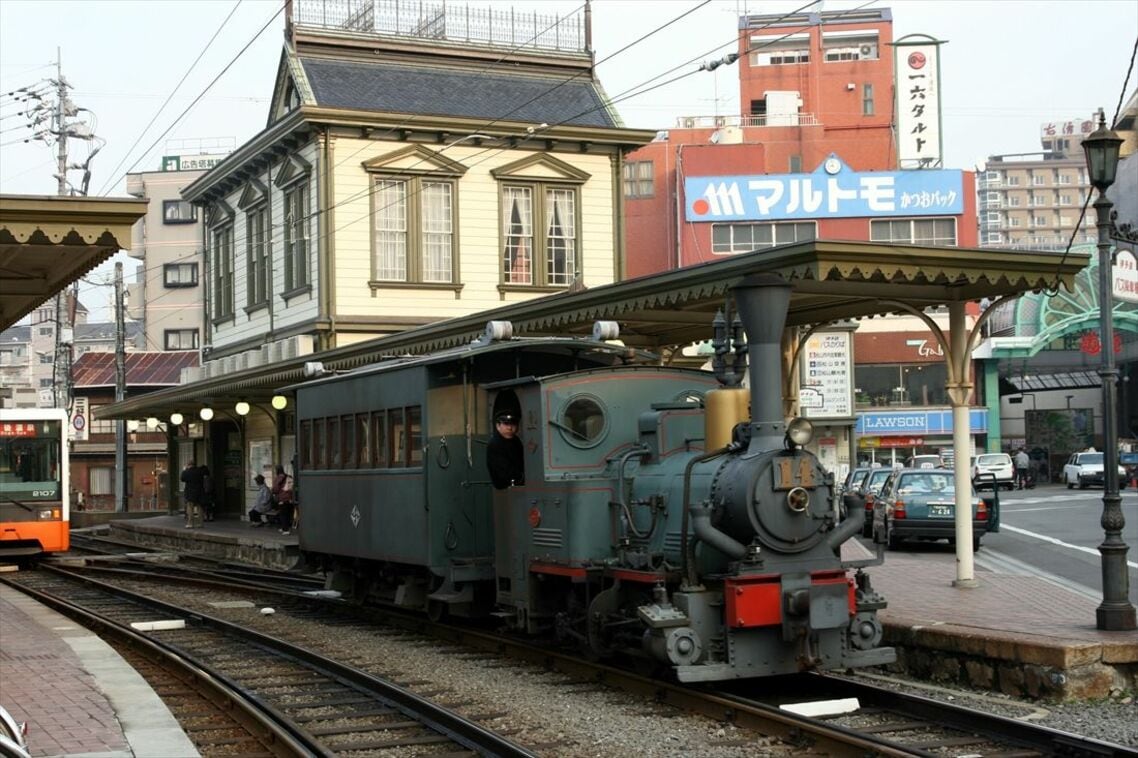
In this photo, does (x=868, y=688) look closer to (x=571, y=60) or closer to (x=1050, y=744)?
(x=1050, y=744)

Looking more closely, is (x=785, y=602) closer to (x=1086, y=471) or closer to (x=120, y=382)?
(x=120, y=382)

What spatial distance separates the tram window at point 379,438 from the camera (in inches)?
592

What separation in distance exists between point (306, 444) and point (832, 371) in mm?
37997

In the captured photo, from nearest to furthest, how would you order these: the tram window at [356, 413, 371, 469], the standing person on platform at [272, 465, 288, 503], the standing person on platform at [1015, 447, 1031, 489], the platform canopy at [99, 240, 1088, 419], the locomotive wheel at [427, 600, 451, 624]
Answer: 1. the platform canopy at [99, 240, 1088, 419]
2. the locomotive wheel at [427, 600, 451, 624]
3. the tram window at [356, 413, 371, 469]
4. the standing person on platform at [272, 465, 288, 503]
5. the standing person on platform at [1015, 447, 1031, 489]

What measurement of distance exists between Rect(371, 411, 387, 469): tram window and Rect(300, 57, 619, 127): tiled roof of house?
1597 cm

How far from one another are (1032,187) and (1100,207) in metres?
166

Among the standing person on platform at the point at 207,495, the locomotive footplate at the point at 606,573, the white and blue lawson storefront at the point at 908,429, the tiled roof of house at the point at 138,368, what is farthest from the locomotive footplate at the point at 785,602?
the white and blue lawson storefront at the point at 908,429

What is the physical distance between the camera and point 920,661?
11.7 m

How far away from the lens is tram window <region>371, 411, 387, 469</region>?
1503cm

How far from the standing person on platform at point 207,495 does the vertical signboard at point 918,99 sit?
135 ft

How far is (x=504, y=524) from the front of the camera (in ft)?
42.0

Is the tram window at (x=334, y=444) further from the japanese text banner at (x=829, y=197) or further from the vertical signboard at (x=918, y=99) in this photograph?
the vertical signboard at (x=918, y=99)

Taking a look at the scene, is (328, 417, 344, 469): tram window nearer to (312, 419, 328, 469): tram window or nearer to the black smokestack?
(312, 419, 328, 469): tram window

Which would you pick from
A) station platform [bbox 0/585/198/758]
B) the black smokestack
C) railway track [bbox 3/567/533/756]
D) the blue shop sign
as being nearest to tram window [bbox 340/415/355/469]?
railway track [bbox 3/567/533/756]
